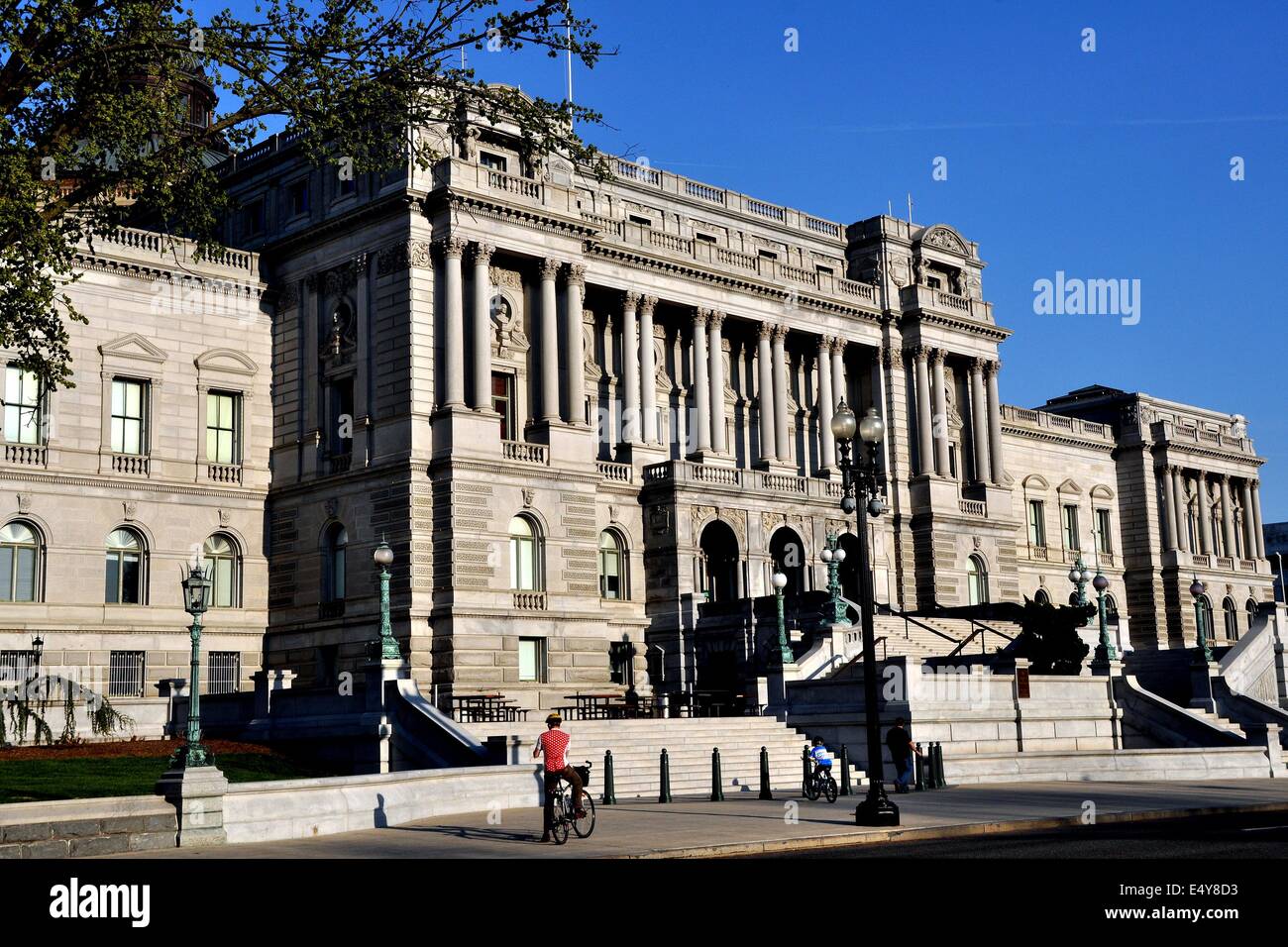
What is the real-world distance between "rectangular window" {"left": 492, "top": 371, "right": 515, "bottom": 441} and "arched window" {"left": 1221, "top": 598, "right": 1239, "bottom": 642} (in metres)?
56.6

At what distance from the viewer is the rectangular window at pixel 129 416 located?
5281 cm

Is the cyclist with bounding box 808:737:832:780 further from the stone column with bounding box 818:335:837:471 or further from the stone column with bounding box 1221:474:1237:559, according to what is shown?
the stone column with bounding box 1221:474:1237:559

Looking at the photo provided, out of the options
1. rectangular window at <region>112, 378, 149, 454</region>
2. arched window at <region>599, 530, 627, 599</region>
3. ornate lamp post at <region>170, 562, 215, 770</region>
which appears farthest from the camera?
arched window at <region>599, 530, 627, 599</region>

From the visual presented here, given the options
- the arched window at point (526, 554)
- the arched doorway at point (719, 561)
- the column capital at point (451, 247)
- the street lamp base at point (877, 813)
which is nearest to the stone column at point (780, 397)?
the arched doorway at point (719, 561)

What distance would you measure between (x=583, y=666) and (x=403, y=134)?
28.5 meters

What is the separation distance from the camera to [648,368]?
6175 cm

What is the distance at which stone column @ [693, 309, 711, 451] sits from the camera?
63.4 meters

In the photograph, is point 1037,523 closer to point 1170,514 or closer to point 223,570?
point 1170,514

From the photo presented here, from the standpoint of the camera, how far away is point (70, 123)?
26031 millimetres

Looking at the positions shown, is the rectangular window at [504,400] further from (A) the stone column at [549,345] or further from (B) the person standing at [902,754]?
(B) the person standing at [902,754]

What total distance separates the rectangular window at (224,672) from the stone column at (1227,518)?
66359 millimetres

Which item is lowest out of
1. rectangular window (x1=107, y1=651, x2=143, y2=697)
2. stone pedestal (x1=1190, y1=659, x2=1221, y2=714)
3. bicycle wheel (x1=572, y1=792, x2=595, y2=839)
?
bicycle wheel (x1=572, y1=792, x2=595, y2=839)

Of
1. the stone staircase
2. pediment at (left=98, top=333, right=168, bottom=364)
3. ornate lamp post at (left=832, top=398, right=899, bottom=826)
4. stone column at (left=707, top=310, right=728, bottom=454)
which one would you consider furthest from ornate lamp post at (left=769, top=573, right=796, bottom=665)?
pediment at (left=98, top=333, right=168, bottom=364)
